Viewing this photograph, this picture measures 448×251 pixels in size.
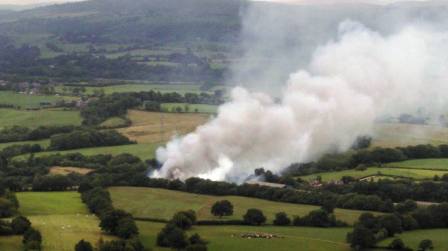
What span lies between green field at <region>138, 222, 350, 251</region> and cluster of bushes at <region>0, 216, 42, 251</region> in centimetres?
614

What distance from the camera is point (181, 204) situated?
189 feet

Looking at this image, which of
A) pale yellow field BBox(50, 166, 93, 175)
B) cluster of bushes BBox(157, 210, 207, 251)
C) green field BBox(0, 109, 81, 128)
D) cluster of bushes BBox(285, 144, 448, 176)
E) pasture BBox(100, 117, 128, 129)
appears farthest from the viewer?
green field BBox(0, 109, 81, 128)

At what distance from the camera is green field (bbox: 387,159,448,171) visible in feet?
224

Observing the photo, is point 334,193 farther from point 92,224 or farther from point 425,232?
point 92,224

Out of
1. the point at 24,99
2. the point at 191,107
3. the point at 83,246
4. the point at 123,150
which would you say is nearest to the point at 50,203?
the point at 83,246

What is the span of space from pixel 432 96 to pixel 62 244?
56578 mm

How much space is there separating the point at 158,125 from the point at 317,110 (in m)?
24.1

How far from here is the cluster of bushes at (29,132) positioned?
285 feet

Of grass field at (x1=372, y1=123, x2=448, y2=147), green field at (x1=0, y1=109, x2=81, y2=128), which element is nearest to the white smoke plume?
grass field at (x1=372, y1=123, x2=448, y2=147)

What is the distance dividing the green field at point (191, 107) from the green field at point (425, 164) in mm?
32030

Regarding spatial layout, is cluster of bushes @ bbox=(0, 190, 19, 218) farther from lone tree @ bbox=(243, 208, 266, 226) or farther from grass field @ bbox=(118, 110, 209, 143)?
grass field @ bbox=(118, 110, 209, 143)

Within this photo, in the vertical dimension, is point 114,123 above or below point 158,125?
above

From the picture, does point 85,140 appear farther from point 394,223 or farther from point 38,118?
point 394,223

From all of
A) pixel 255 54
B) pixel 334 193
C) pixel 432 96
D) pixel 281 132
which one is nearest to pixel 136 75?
pixel 255 54
